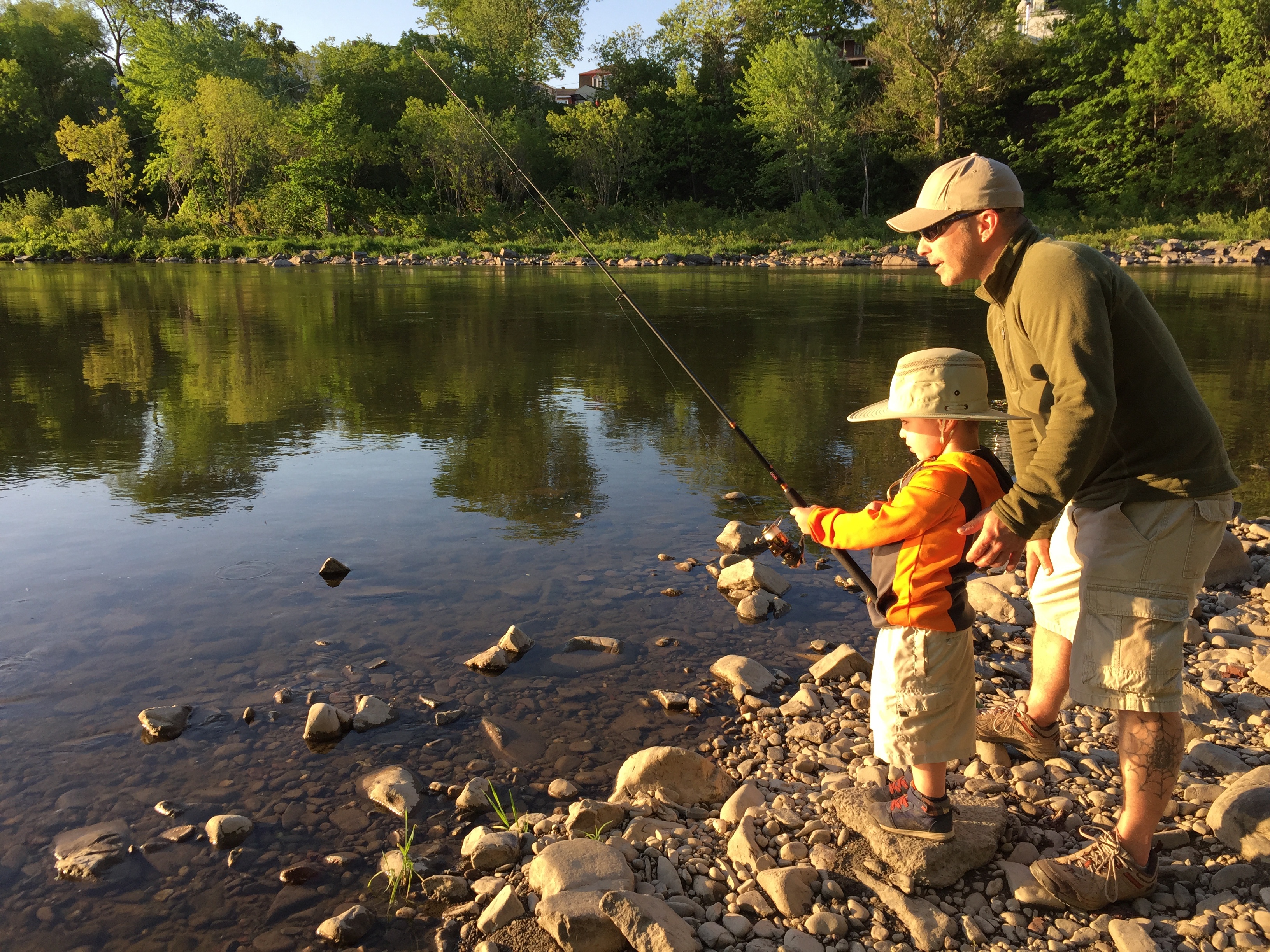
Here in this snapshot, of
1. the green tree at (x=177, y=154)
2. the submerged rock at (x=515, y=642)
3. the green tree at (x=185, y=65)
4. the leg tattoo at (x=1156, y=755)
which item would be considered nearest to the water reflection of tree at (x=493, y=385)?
the submerged rock at (x=515, y=642)

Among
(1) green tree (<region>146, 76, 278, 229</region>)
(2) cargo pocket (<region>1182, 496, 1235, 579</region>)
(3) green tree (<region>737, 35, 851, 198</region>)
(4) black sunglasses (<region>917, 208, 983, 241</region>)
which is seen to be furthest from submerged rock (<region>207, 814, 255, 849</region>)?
(1) green tree (<region>146, 76, 278, 229</region>)

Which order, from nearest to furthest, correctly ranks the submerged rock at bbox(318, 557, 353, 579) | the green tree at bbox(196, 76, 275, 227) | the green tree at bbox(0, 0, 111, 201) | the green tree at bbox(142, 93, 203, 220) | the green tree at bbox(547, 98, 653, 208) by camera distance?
the submerged rock at bbox(318, 557, 353, 579)
the green tree at bbox(196, 76, 275, 227)
the green tree at bbox(547, 98, 653, 208)
the green tree at bbox(142, 93, 203, 220)
the green tree at bbox(0, 0, 111, 201)

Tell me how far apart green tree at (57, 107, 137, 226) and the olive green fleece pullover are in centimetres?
5158

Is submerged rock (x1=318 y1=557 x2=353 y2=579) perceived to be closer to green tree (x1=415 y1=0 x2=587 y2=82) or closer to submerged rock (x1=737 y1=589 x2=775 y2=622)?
submerged rock (x1=737 y1=589 x2=775 y2=622)

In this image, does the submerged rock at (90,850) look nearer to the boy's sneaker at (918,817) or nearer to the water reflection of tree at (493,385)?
the boy's sneaker at (918,817)

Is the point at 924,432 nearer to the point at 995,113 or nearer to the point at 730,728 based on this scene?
the point at 730,728

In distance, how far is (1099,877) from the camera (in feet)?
8.15

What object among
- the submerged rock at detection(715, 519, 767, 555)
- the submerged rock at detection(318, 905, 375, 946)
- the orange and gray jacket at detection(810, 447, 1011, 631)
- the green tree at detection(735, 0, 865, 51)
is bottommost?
the submerged rock at detection(318, 905, 375, 946)

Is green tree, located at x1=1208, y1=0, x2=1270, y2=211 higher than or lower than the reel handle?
higher

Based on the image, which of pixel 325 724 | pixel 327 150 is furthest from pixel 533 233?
pixel 325 724

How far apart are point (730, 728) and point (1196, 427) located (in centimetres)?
189

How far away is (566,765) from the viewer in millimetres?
3367

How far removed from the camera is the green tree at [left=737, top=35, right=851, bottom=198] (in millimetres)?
44031

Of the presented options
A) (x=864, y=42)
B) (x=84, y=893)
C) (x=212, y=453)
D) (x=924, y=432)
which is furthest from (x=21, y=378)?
(x=864, y=42)
